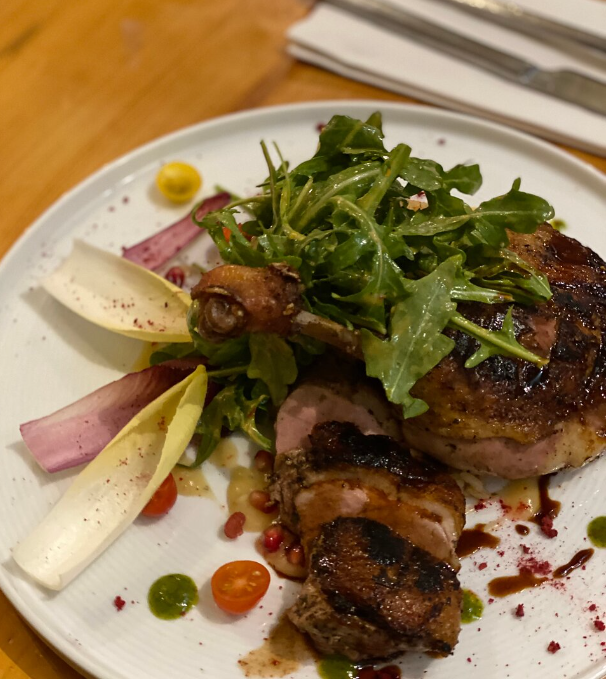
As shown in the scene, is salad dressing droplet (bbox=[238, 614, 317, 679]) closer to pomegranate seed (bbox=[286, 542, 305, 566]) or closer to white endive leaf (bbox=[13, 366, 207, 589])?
pomegranate seed (bbox=[286, 542, 305, 566])

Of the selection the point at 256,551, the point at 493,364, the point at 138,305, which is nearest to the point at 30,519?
the point at 256,551

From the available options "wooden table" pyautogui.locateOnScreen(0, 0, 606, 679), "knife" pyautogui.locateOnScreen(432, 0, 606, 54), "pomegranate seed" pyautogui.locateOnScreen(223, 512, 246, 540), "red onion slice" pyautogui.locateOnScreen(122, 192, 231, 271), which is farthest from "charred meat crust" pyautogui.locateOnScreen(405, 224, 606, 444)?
"knife" pyautogui.locateOnScreen(432, 0, 606, 54)

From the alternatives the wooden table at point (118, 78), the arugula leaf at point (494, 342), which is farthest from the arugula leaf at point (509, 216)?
the wooden table at point (118, 78)

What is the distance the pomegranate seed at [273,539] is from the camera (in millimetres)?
2523

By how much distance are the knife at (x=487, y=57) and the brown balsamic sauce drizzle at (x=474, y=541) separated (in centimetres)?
290

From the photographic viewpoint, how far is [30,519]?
2.56m

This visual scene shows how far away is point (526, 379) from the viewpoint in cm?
245

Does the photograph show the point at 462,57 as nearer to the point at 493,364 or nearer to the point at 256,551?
the point at 493,364

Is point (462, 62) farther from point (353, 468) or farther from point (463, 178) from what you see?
point (353, 468)

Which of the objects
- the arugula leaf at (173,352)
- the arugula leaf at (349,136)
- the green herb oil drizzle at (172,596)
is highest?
the arugula leaf at (349,136)

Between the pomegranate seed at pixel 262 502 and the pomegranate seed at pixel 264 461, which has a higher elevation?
the pomegranate seed at pixel 264 461

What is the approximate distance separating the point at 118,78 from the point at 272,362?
295cm

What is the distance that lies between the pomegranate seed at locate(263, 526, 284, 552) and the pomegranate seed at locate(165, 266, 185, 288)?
139cm

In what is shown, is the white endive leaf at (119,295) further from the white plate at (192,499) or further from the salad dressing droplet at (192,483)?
the salad dressing droplet at (192,483)
